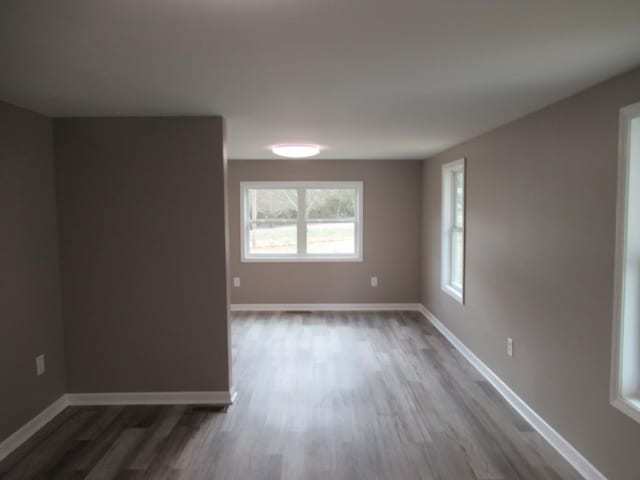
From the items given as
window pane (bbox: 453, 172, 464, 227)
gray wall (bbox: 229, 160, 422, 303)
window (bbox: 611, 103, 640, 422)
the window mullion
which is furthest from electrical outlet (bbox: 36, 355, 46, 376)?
window pane (bbox: 453, 172, 464, 227)

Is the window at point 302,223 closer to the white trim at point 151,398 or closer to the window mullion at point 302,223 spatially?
the window mullion at point 302,223

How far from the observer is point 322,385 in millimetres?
3568

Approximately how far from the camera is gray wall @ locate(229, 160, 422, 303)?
5973mm

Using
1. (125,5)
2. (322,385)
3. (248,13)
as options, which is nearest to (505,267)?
(322,385)

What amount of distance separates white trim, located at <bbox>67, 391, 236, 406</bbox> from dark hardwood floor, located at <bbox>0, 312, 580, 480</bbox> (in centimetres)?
7

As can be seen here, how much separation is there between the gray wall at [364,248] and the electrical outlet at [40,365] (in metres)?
3.25

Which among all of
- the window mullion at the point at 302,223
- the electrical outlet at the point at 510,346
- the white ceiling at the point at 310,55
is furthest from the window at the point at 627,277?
the window mullion at the point at 302,223

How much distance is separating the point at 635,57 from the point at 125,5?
2057 mm

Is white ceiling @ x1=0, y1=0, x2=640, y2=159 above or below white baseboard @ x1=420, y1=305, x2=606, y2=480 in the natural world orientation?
above

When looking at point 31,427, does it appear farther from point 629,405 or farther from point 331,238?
point 331,238

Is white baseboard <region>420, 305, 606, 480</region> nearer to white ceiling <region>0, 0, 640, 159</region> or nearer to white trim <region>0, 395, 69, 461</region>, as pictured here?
white ceiling <region>0, 0, 640, 159</region>

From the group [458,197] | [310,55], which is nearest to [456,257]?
[458,197]

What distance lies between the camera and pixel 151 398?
3230mm

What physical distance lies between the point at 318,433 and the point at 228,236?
5.12 ft
